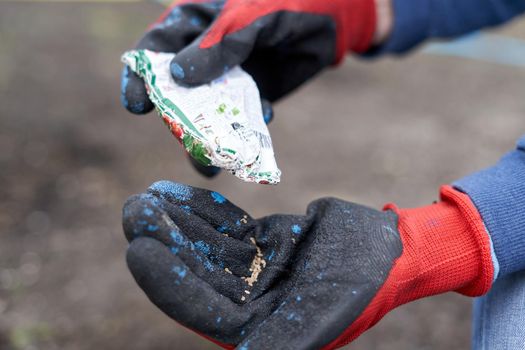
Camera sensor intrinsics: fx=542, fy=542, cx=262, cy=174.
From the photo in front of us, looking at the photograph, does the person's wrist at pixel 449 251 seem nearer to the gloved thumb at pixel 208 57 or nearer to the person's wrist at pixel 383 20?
the gloved thumb at pixel 208 57

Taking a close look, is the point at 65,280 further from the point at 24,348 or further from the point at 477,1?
the point at 477,1

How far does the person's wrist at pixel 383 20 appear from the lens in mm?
1582

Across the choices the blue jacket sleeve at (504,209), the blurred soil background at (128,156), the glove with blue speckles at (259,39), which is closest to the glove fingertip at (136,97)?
the glove with blue speckles at (259,39)

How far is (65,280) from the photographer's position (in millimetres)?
1890

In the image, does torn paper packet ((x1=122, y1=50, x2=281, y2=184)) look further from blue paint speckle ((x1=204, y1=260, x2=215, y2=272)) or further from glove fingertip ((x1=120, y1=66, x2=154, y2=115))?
blue paint speckle ((x1=204, y1=260, x2=215, y2=272))

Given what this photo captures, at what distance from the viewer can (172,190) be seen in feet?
3.08

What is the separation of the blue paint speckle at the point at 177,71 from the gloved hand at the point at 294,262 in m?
0.26

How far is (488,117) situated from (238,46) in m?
2.09

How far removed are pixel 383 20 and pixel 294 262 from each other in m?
0.95

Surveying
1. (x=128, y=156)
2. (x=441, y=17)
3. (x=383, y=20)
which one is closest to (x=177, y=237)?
(x=383, y=20)

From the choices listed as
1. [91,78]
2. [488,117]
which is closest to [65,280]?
[91,78]

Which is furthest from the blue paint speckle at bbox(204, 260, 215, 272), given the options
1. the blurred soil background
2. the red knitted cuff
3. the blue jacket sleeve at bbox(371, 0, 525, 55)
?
the blue jacket sleeve at bbox(371, 0, 525, 55)

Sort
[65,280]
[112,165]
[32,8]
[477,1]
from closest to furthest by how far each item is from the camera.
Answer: [477,1] < [65,280] < [112,165] < [32,8]

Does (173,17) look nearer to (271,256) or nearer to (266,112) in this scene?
(266,112)
